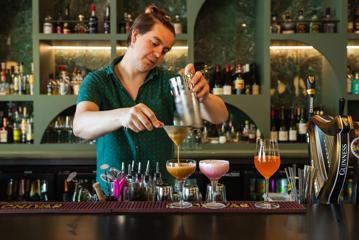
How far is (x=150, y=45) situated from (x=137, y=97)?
0.25 meters

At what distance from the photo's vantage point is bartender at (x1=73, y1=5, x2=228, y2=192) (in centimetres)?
201

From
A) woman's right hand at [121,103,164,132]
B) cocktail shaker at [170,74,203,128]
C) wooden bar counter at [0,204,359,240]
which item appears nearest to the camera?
wooden bar counter at [0,204,359,240]

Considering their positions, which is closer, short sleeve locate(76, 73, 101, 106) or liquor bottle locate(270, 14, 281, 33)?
short sleeve locate(76, 73, 101, 106)

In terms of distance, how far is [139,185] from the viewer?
1.58 metres

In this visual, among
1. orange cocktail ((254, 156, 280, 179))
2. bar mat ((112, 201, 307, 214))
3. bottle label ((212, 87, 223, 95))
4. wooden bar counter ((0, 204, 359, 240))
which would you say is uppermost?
bottle label ((212, 87, 223, 95))

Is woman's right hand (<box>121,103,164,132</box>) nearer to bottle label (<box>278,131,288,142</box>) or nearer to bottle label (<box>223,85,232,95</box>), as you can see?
bottle label (<box>223,85,232,95</box>)

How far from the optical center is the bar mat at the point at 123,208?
4.58ft

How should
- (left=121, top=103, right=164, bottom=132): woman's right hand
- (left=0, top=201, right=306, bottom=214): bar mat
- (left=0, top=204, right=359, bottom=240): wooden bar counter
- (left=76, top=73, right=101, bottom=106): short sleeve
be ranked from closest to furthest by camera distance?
1. (left=0, top=204, right=359, bottom=240): wooden bar counter
2. (left=0, top=201, right=306, bottom=214): bar mat
3. (left=121, top=103, right=164, bottom=132): woman's right hand
4. (left=76, top=73, right=101, bottom=106): short sleeve

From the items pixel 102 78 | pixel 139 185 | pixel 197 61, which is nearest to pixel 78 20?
pixel 197 61

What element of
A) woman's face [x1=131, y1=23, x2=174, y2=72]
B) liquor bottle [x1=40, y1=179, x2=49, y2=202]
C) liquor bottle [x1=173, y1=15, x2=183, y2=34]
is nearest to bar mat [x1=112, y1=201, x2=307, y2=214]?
woman's face [x1=131, y1=23, x2=174, y2=72]

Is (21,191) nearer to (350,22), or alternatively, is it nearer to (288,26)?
(288,26)

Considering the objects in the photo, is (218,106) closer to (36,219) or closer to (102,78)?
(102,78)

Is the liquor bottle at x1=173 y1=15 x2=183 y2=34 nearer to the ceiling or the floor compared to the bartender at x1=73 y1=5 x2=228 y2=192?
nearer to the ceiling

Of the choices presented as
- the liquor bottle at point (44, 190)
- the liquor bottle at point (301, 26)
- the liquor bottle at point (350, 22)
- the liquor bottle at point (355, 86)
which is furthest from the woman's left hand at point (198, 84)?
the liquor bottle at point (350, 22)
